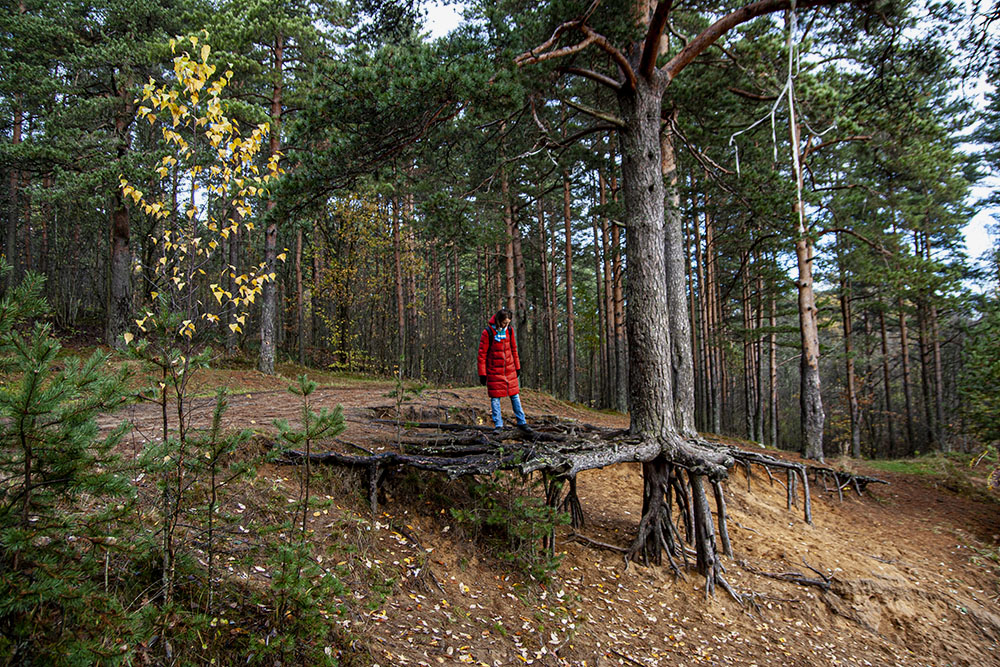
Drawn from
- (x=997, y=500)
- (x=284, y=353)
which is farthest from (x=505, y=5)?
(x=284, y=353)

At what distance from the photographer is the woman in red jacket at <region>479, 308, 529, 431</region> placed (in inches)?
263

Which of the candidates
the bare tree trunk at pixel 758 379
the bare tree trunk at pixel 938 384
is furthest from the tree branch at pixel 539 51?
the bare tree trunk at pixel 938 384

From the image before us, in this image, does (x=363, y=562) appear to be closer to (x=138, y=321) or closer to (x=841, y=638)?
(x=138, y=321)

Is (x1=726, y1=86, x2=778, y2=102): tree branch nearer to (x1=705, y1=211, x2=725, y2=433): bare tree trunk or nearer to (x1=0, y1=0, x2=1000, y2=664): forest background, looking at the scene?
(x1=0, y1=0, x2=1000, y2=664): forest background

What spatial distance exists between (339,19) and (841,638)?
18259 mm

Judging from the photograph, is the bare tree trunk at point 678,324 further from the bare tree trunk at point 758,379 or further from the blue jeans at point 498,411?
the bare tree trunk at point 758,379

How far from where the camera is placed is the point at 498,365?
22.0ft

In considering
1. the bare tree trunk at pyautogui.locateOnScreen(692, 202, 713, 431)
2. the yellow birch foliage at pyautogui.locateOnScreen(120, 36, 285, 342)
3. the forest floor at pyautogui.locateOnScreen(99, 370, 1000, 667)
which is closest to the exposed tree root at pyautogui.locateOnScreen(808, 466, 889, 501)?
the forest floor at pyautogui.locateOnScreen(99, 370, 1000, 667)

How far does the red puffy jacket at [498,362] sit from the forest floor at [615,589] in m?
1.33

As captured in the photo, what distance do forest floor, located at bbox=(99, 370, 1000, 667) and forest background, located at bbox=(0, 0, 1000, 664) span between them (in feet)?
5.49

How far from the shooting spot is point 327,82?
5344 mm

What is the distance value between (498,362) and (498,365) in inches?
1.7

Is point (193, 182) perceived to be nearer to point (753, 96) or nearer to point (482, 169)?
point (753, 96)

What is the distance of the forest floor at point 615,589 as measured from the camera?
4.00m
